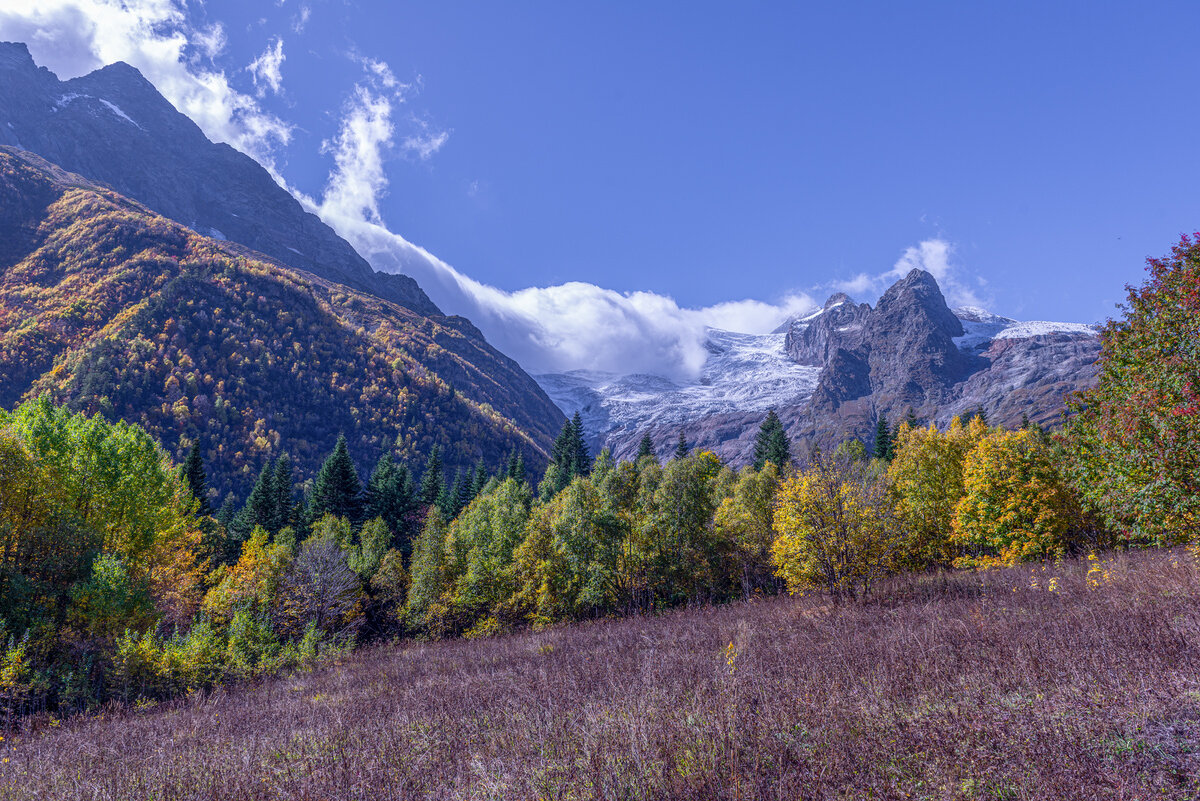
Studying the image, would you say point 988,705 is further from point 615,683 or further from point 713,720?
point 615,683

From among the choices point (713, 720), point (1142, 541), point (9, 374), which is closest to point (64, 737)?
point (713, 720)

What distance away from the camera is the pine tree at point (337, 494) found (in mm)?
52906

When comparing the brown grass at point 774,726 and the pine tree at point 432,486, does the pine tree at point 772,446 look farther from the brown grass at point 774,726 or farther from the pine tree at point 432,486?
the brown grass at point 774,726

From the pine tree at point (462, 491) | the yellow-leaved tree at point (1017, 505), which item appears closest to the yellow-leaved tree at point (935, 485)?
the yellow-leaved tree at point (1017, 505)

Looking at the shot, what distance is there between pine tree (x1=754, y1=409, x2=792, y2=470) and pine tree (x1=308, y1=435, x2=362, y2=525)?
142 ft

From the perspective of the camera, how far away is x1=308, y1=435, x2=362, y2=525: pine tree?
5291cm

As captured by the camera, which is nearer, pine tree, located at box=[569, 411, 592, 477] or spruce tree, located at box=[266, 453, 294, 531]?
spruce tree, located at box=[266, 453, 294, 531]

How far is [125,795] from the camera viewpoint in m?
6.55

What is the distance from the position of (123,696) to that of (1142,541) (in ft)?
134

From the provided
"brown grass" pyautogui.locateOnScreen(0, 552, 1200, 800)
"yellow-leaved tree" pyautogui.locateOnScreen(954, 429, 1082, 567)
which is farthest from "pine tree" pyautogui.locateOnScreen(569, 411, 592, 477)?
"brown grass" pyautogui.locateOnScreen(0, 552, 1200, 800)

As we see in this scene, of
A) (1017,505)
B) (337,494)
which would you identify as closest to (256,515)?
(337,494)

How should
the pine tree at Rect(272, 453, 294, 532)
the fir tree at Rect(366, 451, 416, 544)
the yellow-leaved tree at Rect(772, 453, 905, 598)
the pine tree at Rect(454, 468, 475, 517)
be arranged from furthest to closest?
1. the pine tree at Rect(454, 468, 475, 517)
2. the fir tree at Rect(366, 451, 416, 544)
3. the pine tree at Rect(272, 453, 294, 532)
4. the yellow-leaved tree at Rect(772, 453, 905, 598)

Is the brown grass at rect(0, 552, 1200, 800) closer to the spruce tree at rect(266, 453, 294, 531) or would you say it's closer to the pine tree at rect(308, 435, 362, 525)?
the pine tree at rect(308, 435, 362, 525)

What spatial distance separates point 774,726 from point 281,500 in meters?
59.8
